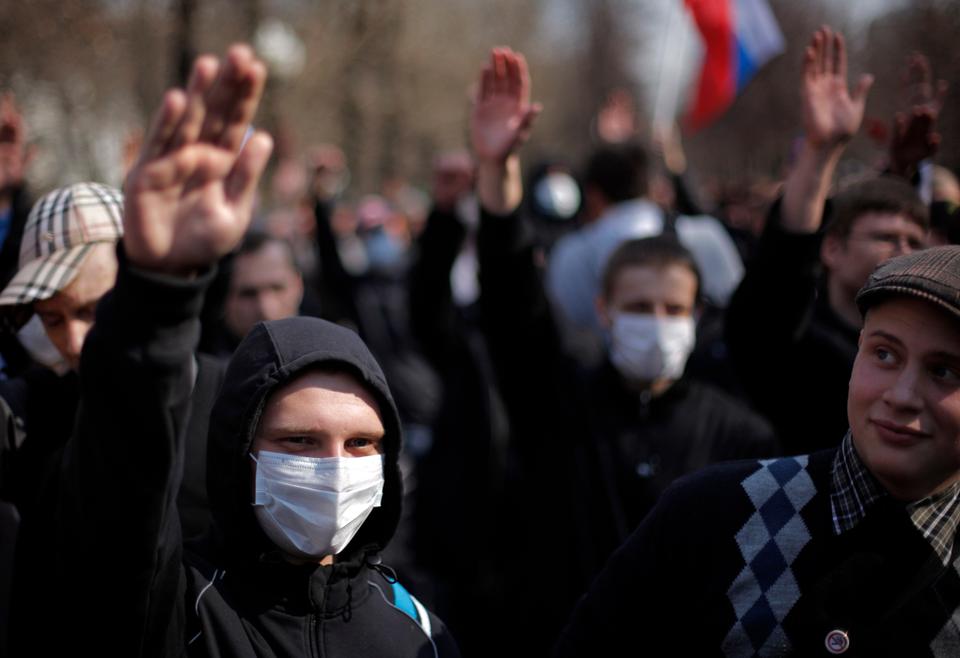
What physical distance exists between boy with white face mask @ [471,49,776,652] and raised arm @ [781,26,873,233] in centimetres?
77

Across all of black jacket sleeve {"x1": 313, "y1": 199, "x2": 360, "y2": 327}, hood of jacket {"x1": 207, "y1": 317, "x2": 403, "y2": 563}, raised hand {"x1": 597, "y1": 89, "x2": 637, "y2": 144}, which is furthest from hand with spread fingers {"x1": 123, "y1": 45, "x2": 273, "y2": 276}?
raised hand {"x1": 597, "y1": 89, "x2": 637, "y2": 144}

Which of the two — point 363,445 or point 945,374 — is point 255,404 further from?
point 945,374

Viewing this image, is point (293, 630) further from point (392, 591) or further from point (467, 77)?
point (467, 77)

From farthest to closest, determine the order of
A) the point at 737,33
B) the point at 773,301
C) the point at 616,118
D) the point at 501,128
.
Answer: the point at 616,118, the point at 737,33, the point at 501,128, the point at 773,301

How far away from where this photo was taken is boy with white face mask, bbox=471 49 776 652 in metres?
3.95

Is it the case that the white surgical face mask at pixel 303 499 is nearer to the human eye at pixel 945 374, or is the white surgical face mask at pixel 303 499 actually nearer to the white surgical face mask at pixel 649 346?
the human eye at pixel 945 374

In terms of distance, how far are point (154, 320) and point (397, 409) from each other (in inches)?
72.2

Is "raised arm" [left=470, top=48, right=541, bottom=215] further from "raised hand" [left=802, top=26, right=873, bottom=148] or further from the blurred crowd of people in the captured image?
"raised hand" [left=802, top=26, right=873, bottom=148]

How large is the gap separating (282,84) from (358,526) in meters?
12.5

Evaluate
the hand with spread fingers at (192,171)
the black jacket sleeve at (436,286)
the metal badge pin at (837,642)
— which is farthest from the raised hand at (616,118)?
the hand with spread fingers at (192,171)

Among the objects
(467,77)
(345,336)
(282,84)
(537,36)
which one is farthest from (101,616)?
(537,36)

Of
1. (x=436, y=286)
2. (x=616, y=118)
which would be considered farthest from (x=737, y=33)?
(x=436, y=286)

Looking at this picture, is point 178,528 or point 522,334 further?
point 522,334

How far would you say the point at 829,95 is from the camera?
3.75 metres
